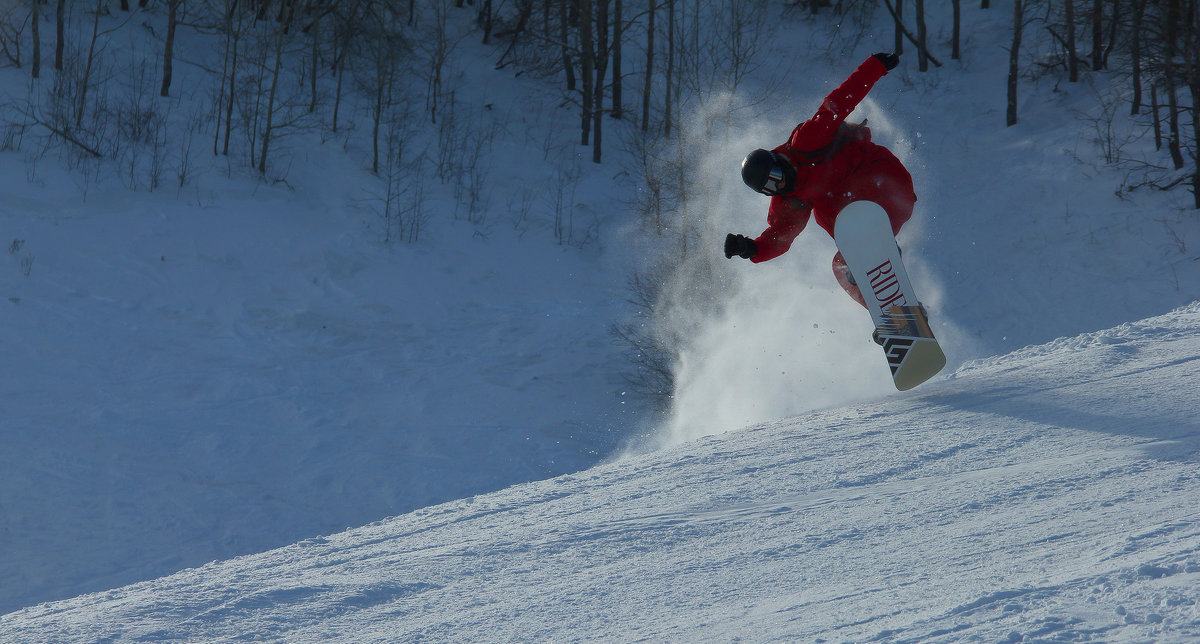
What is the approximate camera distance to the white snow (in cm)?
221

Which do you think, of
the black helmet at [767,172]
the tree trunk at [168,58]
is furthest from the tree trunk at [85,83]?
the black helmet at [767,172]

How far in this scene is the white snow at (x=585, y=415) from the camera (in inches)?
87.1

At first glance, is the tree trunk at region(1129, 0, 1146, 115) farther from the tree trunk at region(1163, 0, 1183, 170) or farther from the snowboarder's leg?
the snowboarder's leg

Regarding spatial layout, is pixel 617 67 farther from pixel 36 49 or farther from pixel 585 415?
pixel 585 415

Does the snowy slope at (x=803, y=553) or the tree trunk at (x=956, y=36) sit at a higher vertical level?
the tree trunk at (x=956, y=36)

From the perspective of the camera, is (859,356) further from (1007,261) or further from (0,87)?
(0,87)

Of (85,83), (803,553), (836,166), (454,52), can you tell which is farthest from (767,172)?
(454,52)

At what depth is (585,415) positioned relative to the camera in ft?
30.8

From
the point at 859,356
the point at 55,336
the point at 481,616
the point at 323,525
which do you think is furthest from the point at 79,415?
the point at 481,616

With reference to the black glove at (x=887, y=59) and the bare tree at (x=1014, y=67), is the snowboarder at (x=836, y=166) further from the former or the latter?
the bare tree at (x=1014, y=67)

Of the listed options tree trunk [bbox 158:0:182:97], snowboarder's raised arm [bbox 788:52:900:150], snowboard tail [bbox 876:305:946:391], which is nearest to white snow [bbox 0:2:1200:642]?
snowboard tail [bbox 876:305:946:391]

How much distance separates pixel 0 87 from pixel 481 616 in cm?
1334

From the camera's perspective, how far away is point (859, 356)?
6.49 m

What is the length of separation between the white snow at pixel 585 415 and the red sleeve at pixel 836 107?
138 centimetres
